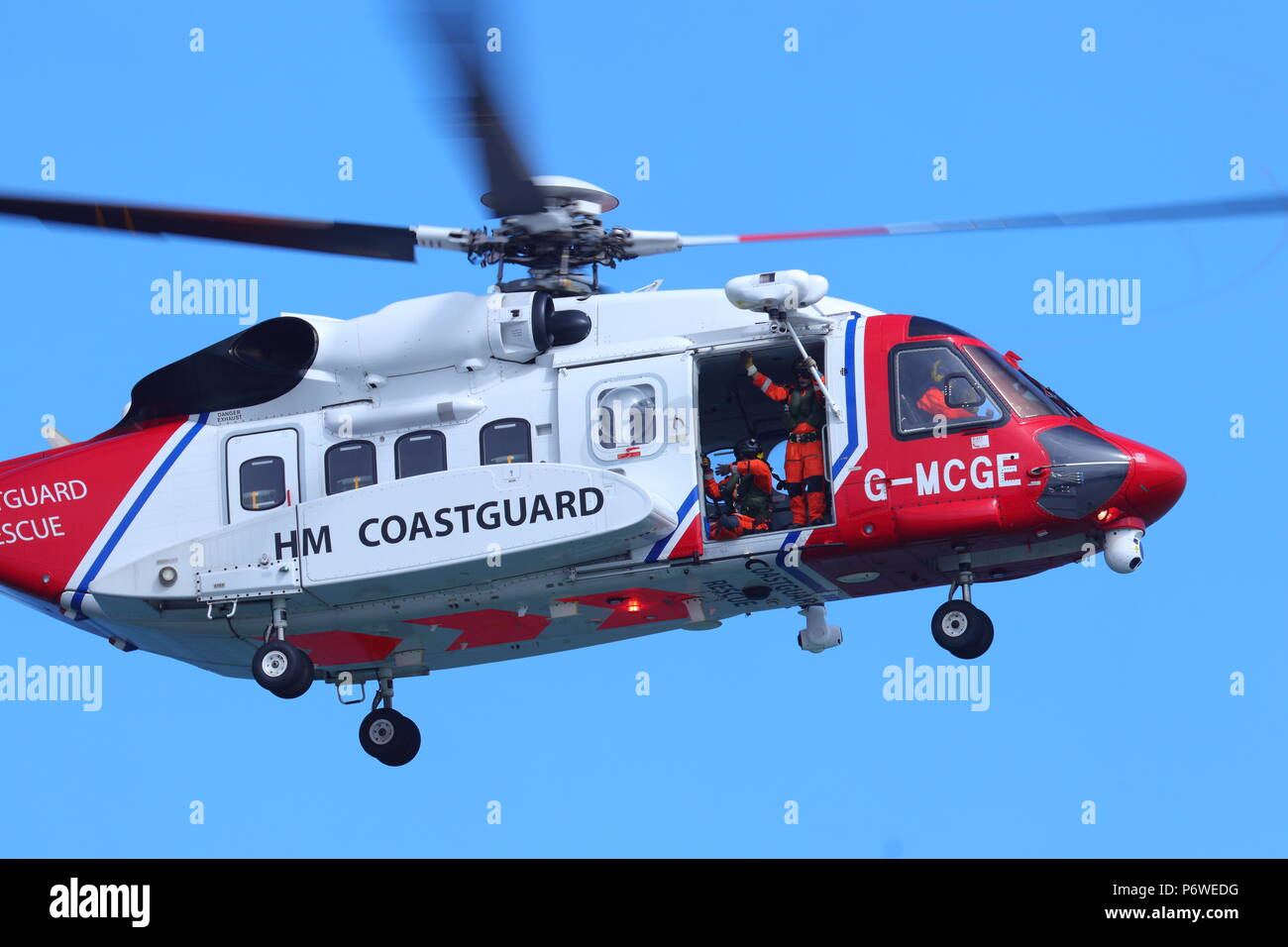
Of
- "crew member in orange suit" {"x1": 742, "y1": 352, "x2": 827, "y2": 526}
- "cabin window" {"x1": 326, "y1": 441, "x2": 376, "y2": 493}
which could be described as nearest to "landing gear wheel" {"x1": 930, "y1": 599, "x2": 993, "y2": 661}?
"crew member in orange suit" {"x1": 742, "y1": 352, "x2": 827, "y2": 526}

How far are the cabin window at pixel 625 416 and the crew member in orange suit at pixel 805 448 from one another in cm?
90

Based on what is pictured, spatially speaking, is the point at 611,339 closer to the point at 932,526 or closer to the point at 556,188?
the point at 556,188

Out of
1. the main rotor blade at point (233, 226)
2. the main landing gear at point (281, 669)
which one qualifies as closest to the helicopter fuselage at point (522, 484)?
the main landing gear at point (281, 669)

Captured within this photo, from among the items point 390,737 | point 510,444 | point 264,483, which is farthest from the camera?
point 390,737

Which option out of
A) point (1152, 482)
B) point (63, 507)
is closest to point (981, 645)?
point (1152, 482)

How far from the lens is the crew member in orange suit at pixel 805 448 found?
1919 cm

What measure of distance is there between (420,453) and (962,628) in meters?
4.85

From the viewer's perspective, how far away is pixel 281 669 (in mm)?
20016

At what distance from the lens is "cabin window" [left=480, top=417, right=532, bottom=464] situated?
65.0ft

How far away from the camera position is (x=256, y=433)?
20.6 metres

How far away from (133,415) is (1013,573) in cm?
807

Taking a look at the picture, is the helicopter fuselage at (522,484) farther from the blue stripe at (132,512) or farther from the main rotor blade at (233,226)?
the main rotor blade at (233,226)

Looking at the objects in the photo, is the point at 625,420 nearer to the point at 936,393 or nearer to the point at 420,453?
the point at 420,453

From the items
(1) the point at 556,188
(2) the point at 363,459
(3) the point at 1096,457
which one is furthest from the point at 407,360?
(3) the point at 1096,457
